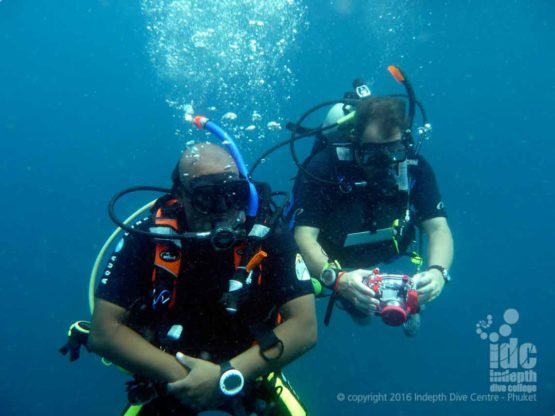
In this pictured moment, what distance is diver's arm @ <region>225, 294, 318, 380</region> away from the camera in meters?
2.70

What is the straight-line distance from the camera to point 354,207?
4.48 metres

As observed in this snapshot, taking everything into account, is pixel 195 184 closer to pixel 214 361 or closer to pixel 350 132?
pixel 214 361

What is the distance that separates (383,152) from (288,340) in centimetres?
202

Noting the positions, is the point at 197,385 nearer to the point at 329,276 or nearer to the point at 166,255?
the point at 166,255

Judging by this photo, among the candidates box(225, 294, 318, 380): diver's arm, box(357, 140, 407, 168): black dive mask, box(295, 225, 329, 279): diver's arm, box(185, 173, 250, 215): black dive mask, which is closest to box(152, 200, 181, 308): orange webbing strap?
box(185, 173, 250, 215): black dive mask

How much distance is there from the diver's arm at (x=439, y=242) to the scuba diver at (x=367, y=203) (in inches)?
0.4

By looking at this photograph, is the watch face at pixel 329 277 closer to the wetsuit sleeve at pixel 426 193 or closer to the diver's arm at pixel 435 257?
the diver's arm at pixel 435 257

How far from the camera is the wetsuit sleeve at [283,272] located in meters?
2.83

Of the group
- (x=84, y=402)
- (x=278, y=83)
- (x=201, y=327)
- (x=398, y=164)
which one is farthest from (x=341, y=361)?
(x=278, y=83)

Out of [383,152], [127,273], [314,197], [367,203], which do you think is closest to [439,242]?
[367,203]

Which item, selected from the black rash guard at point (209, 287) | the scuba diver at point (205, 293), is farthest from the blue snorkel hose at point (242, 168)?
A: the black rash guard at point (209, 287)

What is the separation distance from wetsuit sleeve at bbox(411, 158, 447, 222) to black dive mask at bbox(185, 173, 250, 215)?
2.67 m

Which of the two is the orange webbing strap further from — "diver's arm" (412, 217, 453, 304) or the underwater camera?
"diver's arm" (412, 217, 453, 304)

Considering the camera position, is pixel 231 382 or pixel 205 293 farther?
pixel 205 293
